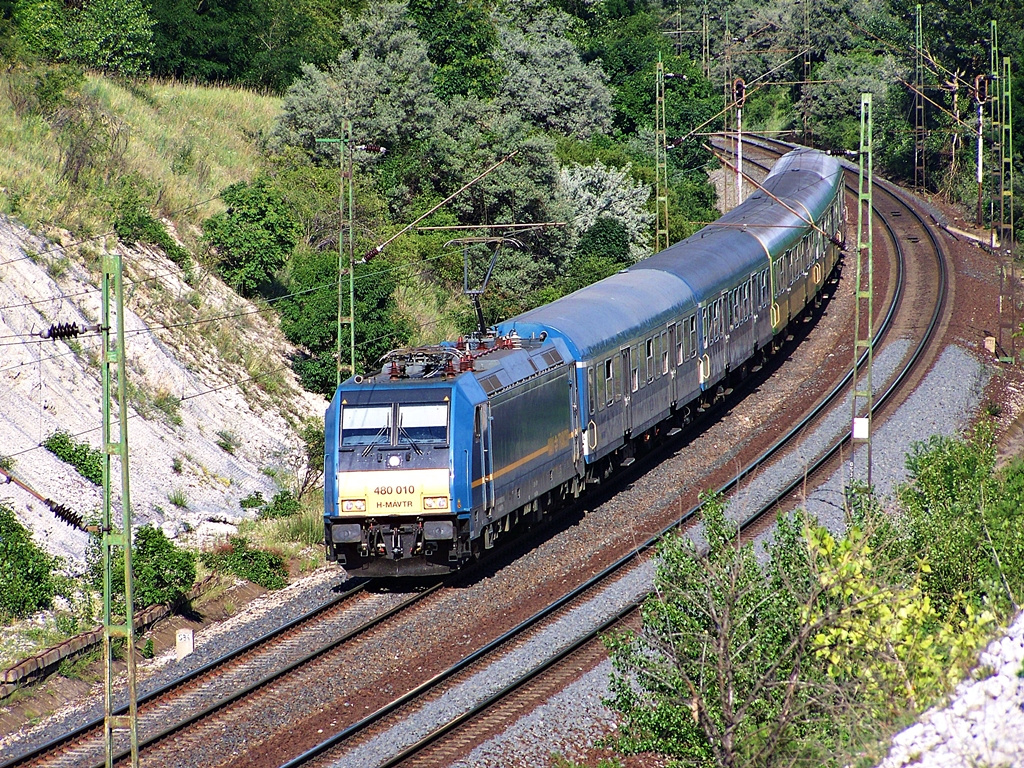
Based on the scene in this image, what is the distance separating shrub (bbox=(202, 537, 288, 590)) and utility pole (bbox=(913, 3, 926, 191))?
4655 cm

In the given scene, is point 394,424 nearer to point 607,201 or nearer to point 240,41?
point 607,201

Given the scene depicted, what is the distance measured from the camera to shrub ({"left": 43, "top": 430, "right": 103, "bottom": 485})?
970 inches

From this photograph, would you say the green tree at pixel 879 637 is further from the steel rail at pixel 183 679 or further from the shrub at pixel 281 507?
the shrub at pixel 281 507

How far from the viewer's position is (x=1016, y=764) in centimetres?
862

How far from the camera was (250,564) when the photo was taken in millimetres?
22531

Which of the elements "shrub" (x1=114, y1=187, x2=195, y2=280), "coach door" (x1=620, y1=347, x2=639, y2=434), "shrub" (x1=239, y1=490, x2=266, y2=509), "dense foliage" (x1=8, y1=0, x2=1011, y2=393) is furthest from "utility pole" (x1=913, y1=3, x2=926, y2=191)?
"shrub" (x1=239, y1=490, x2=266, y2=509)

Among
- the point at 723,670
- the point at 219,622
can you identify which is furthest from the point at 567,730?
the point at 219,622

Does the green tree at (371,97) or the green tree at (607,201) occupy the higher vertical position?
the green tree at (371,97)

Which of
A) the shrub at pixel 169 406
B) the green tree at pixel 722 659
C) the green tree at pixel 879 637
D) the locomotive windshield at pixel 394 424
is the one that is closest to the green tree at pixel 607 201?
the shrub at pixel 169 406

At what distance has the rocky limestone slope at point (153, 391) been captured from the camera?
24328 mm

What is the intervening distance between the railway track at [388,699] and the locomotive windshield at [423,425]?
2.49 metres

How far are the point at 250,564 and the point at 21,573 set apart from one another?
12.8ft

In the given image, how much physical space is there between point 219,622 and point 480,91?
38.3m

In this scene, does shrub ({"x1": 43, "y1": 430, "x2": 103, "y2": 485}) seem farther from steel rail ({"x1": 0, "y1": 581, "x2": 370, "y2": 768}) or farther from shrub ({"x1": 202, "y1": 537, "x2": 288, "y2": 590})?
steel rail ({"x1": 0, "y1": 581, "x2": 370, "y2": 768})
